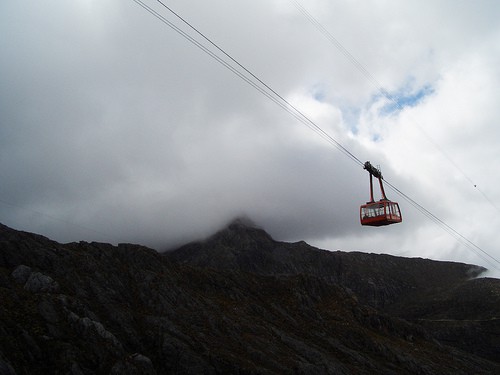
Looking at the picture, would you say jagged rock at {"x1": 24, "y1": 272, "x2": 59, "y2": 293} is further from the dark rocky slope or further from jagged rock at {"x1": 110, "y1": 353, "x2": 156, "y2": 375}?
jagged rock at {"x1": 110, "y1": 353, "x2": 156, "y2": 375}

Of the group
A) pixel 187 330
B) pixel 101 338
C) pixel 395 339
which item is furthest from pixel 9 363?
pixel 395 339

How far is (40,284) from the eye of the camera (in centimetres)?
3453

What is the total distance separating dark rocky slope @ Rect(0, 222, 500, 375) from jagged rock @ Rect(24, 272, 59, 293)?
0.37 feet

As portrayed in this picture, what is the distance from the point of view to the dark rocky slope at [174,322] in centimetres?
2766

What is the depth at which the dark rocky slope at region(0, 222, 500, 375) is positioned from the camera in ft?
90.7

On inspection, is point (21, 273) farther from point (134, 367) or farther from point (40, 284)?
point (134, 367)

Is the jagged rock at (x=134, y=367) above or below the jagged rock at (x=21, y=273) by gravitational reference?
below

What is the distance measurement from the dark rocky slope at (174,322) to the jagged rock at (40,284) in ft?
0.37

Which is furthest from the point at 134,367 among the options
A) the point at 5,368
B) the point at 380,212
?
the point at 380,212

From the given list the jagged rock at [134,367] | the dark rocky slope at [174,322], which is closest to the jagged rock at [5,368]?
the dark rocky slope at [174,322]

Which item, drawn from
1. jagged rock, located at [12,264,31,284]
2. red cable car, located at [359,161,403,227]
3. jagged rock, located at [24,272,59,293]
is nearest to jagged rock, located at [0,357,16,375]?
jagged rock, located at [24,272,59,293]

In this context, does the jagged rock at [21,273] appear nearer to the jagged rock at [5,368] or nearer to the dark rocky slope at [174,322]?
the dark rocky slope at [174,322]

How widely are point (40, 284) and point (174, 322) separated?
13.9 m

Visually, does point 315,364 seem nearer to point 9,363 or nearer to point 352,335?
point 352,335
